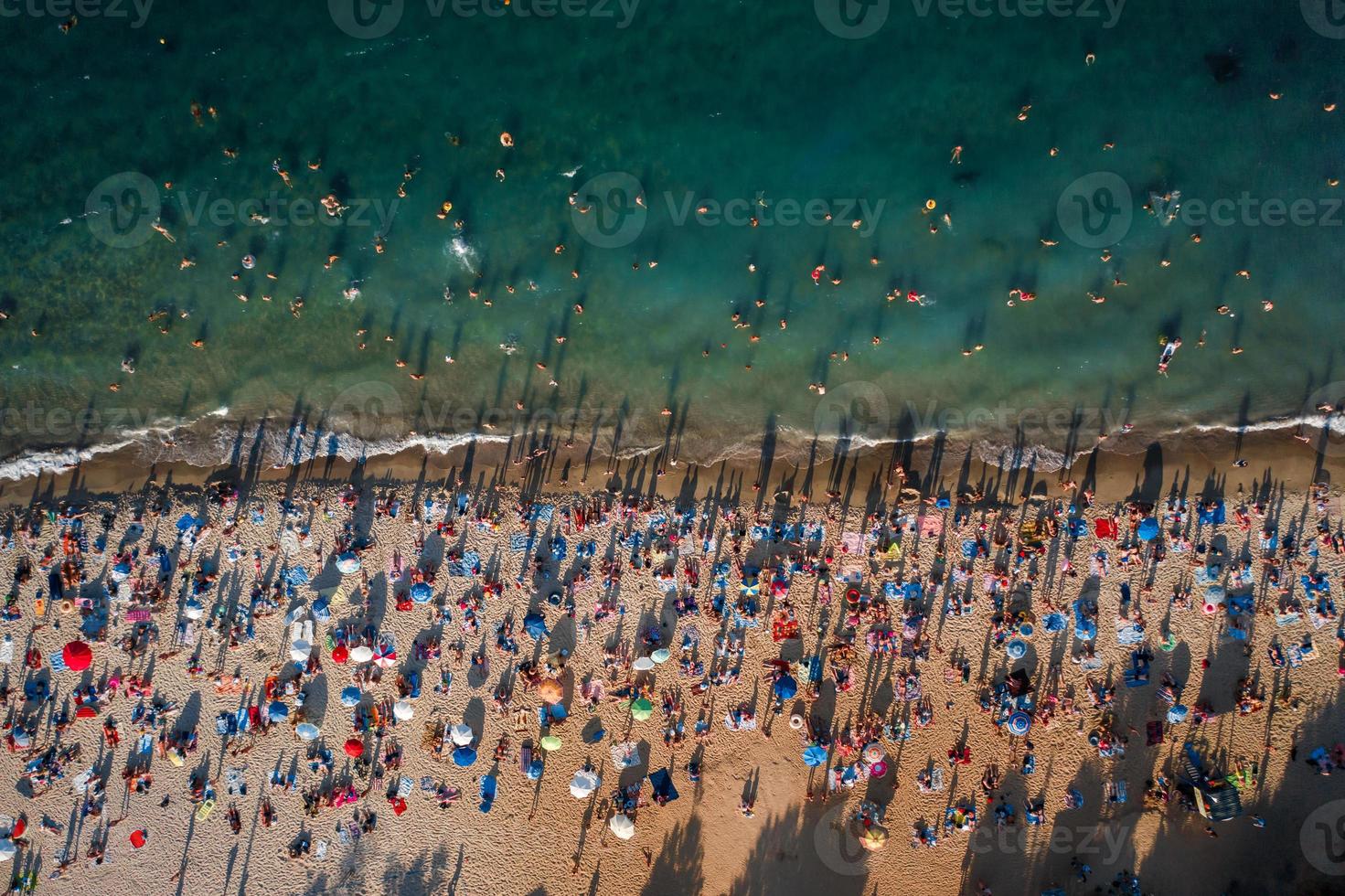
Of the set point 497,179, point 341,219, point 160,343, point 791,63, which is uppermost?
point 791,63

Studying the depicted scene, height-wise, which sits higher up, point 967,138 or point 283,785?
point 967,138

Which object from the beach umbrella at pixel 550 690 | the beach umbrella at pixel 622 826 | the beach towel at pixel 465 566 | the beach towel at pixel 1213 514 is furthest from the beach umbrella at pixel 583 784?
the beach towel at pixel 1213 514

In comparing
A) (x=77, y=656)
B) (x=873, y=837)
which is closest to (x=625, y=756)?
(x=873, y=837)

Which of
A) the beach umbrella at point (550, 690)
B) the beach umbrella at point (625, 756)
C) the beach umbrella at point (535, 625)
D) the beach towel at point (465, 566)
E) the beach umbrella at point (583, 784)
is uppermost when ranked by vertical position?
the beach towel at point (465, 566)

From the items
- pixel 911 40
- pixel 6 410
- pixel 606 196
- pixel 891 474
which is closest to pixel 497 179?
pixel 606 196

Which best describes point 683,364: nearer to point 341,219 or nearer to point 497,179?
point 497,179

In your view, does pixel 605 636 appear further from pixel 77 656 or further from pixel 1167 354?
pixel 1167 354

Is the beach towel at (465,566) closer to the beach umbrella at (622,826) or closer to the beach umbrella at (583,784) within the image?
the beach umbrella at (583,784)
